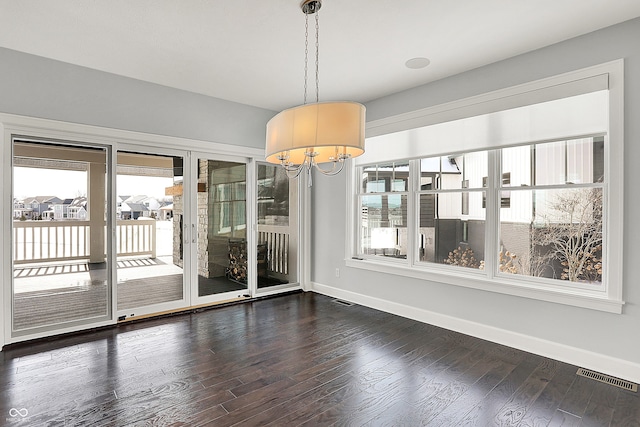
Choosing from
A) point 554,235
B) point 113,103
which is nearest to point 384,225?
point 554,235

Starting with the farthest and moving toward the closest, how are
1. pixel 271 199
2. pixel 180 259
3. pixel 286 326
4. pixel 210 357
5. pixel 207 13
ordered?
pixel 271 199 < pixel 180 259 < pixel 286 326 < pixel 210 357 < pixel 207 13

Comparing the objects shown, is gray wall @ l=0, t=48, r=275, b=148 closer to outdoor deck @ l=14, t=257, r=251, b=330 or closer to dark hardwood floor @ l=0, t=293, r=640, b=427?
outdoor deck @ l=14, t=257, r=251, b=330

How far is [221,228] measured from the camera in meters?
4.72

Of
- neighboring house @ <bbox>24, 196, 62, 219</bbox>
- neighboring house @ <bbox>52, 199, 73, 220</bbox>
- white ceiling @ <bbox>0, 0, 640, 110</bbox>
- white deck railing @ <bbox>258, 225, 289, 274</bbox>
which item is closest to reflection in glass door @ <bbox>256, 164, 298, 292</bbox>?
white deck railing @ <bbox>258, 225, 289, 274</bbox>

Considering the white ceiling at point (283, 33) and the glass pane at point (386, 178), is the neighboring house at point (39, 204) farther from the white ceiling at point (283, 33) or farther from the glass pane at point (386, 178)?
the glass pane at point (386, 178)

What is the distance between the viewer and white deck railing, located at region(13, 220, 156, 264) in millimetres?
3441

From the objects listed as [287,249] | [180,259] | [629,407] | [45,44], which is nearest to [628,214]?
[629,407]

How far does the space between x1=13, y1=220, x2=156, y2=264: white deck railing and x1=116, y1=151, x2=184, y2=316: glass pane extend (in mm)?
11

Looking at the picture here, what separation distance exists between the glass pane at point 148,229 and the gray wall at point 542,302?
249 centimetres

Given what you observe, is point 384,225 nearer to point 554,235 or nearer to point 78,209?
point 554,235

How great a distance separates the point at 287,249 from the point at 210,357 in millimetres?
2532

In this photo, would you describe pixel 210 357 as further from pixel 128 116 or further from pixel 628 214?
pixel 628 214

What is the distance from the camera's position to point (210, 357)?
118 inches

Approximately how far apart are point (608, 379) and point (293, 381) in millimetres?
2431
